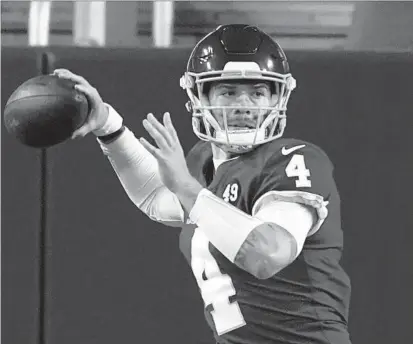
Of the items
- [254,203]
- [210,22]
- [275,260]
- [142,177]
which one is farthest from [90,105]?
[210,22]

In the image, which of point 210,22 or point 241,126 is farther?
point 210,22

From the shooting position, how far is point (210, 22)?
2070 millimetres

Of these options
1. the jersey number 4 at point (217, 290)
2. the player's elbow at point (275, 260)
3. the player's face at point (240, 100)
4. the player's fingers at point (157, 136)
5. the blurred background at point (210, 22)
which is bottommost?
the jersey number 4 at point (217, 290)

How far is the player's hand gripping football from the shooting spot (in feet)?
3.94

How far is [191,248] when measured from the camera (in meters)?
1.47

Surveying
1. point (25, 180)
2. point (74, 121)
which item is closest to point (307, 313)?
point (74, 121)

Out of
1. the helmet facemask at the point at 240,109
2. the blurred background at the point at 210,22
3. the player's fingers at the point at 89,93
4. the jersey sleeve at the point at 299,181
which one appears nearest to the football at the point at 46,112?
the player's fingers at the point at 89,93

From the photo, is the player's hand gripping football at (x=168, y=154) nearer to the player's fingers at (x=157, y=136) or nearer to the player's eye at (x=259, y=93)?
the player's fingers at (x=157, y=136)

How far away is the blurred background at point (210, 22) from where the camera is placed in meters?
1.94

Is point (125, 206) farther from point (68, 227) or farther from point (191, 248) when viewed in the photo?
point (191, 248)

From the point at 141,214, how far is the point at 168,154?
22.8 inches

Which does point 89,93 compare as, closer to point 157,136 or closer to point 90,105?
point 90,105

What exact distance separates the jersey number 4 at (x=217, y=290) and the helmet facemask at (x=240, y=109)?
0.17 meters

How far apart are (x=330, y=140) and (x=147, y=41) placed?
50 cm
